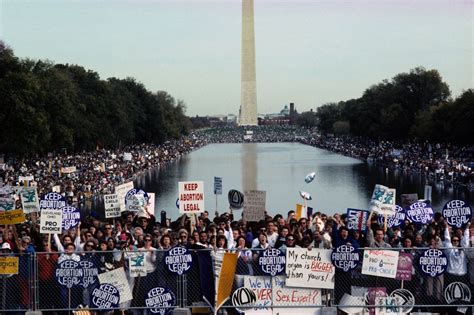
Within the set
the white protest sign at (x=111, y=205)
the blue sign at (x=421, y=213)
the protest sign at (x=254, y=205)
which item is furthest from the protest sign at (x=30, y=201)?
the blue sign at (x=421, y=213)

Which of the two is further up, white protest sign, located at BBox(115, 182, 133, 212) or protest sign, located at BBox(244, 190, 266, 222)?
white protest sign, located at BBox(115, 182, 133, 212)

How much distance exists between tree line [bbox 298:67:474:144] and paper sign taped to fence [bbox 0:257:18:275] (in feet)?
242

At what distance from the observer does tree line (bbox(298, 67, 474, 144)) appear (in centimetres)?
8906

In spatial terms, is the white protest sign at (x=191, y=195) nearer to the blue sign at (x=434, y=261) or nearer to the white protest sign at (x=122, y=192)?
the white protest sign at (x=122, y=192)

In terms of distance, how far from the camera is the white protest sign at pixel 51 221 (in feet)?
55.1

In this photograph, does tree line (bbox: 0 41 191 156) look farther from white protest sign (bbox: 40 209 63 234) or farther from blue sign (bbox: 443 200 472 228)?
blue sign (bbox: 443 200 472 228)

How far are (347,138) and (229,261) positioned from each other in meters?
155

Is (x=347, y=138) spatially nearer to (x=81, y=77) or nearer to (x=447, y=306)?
(x=81, y=77)

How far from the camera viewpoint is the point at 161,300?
1466cm

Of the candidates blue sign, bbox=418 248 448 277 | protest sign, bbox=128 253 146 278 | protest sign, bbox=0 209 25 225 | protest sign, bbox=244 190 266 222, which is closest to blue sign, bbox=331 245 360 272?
blue sign, bbox=418 248 448 277

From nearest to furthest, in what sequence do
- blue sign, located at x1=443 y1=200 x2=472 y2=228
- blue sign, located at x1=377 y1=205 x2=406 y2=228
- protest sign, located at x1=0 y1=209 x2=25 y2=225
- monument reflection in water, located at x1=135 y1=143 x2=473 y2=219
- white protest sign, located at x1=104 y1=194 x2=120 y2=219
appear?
protest sign, located at x1=0 y1=209 x2=25 y2=225 < blue sign, located at x1=443 y1=200 x2=472 y2=228 < blue sign, located at x1=377 y1=205 x2=406 y2=228 < white protest sign, located at x1=104 y1=194 x2=120 y2=219 < monument reflection in water, located at x1=135 y1=143 x2=473 y2=219

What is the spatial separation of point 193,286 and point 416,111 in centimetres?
10935

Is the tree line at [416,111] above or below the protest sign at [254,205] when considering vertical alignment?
above

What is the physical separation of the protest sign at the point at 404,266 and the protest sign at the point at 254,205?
723 cm
